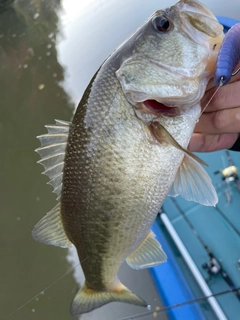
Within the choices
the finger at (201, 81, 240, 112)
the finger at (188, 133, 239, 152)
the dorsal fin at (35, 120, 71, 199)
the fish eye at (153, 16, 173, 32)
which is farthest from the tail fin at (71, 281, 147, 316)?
the fish eye at (153, 16, 173, 32)

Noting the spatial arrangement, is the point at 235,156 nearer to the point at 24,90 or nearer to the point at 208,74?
the point at 208,74

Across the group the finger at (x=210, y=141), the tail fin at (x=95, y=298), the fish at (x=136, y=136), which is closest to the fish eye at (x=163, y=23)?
the fish at (x=136, y=136)

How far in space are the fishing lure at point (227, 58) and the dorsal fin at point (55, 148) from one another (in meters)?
0.44

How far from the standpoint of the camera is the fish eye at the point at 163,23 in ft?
2.79

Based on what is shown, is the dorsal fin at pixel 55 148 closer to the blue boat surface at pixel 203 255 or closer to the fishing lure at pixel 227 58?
the fishing lure at pixel 227 58

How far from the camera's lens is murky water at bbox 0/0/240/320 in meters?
2.51

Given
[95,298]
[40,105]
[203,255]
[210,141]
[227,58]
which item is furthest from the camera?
[40,105]

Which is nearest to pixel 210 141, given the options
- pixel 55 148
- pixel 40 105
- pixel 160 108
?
pixel 160 108

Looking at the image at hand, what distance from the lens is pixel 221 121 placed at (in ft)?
3.21

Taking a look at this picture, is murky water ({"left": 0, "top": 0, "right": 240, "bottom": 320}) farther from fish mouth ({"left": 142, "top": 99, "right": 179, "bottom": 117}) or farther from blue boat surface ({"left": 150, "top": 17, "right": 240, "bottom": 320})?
fish mouth ({"left": 142, "top": 99, "right": 179, "bottom": 117})

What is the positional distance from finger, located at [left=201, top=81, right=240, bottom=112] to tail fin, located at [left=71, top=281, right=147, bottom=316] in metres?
0.67

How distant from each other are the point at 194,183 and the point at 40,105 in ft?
11.9

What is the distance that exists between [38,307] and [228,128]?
2.03 metres

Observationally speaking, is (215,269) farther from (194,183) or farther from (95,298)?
(194,183)
